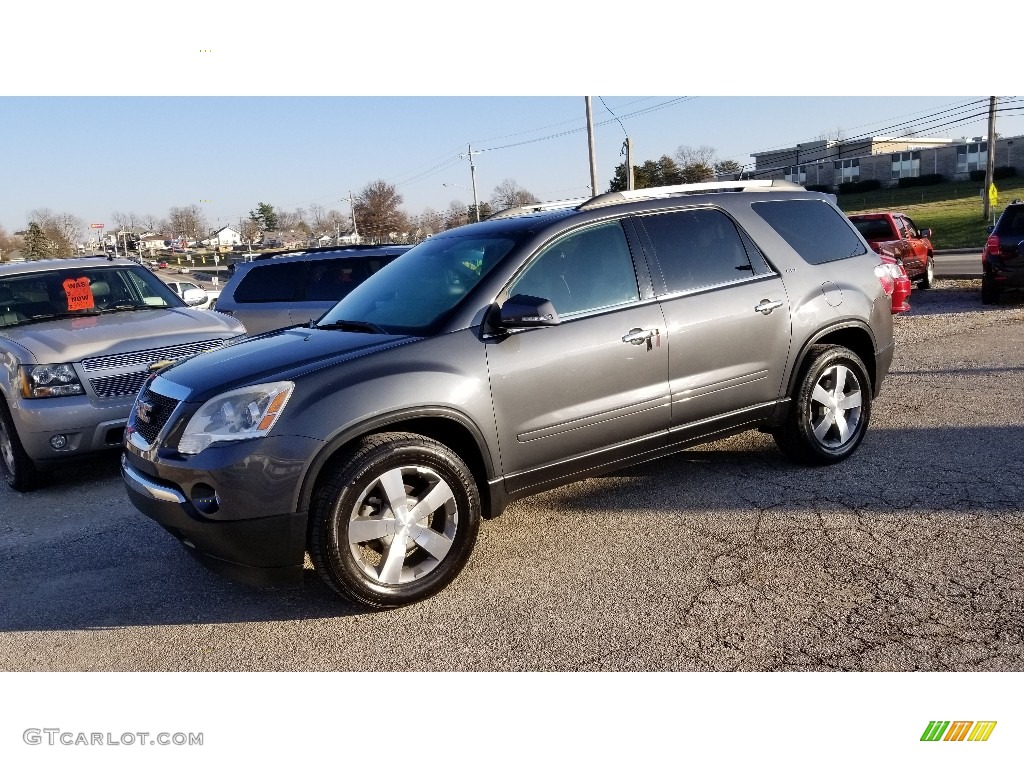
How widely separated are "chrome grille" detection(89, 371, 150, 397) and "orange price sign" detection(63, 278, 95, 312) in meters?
1.43

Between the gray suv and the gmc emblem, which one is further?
the gmc emblem

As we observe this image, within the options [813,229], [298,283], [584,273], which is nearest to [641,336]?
[584,273]

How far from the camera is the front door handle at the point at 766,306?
5223mm

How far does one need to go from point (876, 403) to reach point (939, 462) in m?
1.86

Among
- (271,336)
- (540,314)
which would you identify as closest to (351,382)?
(540,314)

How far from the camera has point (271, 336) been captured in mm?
4977

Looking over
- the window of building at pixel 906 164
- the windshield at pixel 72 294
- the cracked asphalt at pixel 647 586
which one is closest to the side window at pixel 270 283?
the windshield at pixel 72 294

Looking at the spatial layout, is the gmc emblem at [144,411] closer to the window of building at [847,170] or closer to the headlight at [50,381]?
the headlight at [50,381]

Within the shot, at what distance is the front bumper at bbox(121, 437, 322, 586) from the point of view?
3779 mm

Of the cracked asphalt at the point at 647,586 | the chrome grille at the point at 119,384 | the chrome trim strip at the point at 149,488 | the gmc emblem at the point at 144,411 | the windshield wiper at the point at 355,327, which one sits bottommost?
the cracked asphalt at the point at 647,586

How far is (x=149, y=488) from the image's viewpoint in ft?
13.4

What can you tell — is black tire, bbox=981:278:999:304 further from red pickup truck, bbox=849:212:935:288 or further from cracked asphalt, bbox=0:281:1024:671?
cracked asphalt, bbox=0:281:1024:671

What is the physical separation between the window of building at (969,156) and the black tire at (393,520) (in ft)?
303

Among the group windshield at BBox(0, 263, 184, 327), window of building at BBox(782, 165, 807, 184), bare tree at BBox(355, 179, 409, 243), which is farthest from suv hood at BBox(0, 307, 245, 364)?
window of building at BBox(782, 165, 807, 184)
